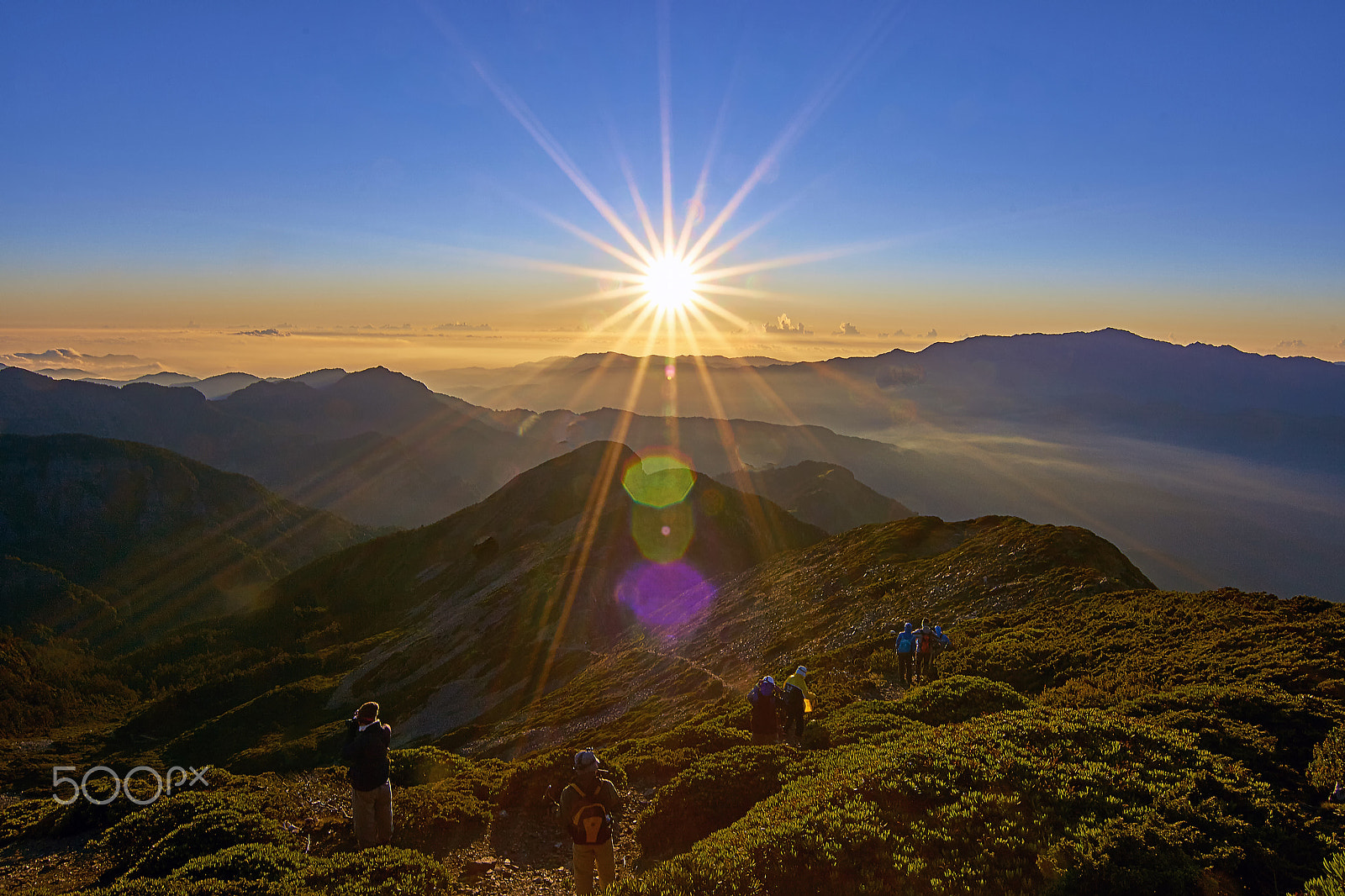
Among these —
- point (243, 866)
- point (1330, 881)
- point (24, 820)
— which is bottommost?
point (24, 820)

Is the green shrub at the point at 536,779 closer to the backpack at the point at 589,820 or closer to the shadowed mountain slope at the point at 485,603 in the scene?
the backpack at the point at 589,820

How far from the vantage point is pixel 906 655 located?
25.2 metres

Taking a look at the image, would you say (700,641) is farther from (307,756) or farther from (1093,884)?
(1093,884)

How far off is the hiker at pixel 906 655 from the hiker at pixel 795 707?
23.5 ft

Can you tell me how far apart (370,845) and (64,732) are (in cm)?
9425

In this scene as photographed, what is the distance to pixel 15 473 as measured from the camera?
175625 mm

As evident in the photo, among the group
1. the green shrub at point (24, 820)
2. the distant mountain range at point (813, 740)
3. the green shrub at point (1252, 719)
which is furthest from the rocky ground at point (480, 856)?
the green shrub at point (1252, 719)

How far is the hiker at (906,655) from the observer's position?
24719 millimetres

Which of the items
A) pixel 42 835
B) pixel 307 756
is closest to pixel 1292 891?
pixel 42 835

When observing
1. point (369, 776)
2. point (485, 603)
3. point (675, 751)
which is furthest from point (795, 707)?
point (485, 603)

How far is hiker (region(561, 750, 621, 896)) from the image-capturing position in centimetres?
1059

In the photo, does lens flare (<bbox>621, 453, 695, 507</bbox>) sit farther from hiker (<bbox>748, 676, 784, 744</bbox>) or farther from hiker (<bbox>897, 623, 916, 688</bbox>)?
hiker (<bbox>748, 676, 784, 744</bbox>)

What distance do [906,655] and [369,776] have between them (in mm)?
19896

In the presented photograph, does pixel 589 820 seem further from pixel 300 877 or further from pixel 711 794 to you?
pixel 300 877
